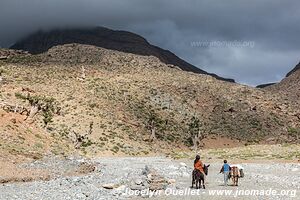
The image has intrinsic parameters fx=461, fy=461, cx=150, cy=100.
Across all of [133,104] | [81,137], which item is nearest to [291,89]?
[133,104]

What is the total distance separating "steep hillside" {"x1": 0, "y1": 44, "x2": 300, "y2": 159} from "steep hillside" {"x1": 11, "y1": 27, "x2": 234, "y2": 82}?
18.3 meters

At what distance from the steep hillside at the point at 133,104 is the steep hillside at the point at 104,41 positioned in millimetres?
18317

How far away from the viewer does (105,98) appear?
85.7m

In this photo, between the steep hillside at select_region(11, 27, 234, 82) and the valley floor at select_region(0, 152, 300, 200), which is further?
the steep hillside at select_region(11, 27, 234, 82)

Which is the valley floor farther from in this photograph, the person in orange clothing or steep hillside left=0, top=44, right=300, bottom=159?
steep hillside left=0, top=44, right=300, bottom=159

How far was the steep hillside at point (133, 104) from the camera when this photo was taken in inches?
2778

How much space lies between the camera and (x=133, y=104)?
8850 centimetres

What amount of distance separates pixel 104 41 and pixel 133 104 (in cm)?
5444

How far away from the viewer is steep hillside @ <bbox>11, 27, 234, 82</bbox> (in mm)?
136250

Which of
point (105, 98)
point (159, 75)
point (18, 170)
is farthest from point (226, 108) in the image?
point (18, 170)

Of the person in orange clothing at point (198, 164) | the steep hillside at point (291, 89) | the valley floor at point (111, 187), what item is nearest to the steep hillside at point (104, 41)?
the steep hillside at point (291, 89)

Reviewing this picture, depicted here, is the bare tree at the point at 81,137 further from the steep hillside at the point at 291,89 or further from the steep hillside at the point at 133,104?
the steep hillside at the point at 291,89

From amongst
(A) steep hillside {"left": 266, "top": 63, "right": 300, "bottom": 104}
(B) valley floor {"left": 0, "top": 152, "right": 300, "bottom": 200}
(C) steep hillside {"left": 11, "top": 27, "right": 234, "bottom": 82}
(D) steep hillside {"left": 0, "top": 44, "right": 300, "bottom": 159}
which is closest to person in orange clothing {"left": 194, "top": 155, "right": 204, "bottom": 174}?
(B) valley floor {"left": 0, "top": 152, "right": 300, "bottom": 200}

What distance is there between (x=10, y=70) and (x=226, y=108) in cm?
4548
